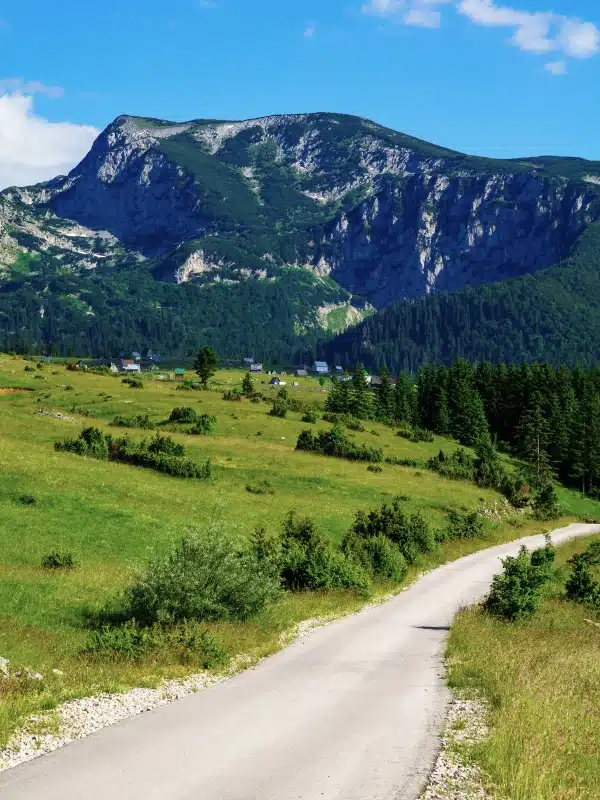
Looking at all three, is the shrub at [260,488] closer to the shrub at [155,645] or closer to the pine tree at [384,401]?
the shrub at [155,645]

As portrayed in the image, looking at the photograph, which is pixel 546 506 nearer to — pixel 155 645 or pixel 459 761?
pixel 155 645

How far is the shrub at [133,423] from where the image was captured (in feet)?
234

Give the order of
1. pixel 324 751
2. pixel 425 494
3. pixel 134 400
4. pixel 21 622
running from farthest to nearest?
1. pixel 134 400
2. pixel 425 494
3. pixel 21 622
4. pixel 324 751

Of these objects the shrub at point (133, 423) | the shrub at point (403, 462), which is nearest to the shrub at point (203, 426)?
the shrub at point (133, 423)

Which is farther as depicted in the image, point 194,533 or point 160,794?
point 194,533

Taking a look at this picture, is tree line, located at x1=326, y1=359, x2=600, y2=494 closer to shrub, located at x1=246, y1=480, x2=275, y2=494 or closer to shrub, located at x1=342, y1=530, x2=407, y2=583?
shrub, located at x1=246, y1=480, x2=275, y2=494

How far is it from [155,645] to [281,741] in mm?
6301

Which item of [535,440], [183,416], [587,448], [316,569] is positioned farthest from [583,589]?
[587,448]

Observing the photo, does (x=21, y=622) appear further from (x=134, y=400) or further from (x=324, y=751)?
(x=134, y=400)

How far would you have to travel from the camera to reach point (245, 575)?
2272cm

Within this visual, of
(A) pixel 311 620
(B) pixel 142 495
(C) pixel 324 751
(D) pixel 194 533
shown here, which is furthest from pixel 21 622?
(B) pixel 142 495

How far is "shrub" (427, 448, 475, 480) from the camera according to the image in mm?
76000

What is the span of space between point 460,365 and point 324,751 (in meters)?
127

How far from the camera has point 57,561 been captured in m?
27.0
